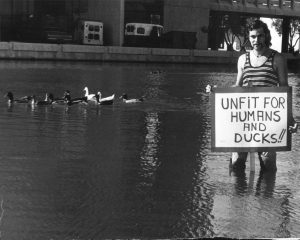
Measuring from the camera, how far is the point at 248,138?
759 centimetres

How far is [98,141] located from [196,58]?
43.2m

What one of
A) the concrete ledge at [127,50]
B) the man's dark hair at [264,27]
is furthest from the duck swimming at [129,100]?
the concrete ledge at [127,50]

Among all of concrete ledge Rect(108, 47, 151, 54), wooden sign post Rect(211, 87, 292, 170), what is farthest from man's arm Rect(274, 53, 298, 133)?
concrete ledge Rect(108, 47, 151, 54)

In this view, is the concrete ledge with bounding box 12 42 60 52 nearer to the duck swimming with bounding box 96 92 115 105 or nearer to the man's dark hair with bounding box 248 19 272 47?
the duck swimming with bounding box 96 92 115 105

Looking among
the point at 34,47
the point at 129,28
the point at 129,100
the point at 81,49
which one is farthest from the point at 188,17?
the point at 129,100

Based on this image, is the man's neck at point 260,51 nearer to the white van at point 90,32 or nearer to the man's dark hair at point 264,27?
the man's dark hair at point 264,27

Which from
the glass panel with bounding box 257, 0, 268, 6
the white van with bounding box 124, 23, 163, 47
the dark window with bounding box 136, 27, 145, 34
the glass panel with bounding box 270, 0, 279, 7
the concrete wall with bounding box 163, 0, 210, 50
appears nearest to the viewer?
the white van with bounding box 124, 23, 163, 47

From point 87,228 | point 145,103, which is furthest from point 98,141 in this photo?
point 145,103

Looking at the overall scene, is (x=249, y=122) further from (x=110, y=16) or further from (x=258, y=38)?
(x=110, y=16)

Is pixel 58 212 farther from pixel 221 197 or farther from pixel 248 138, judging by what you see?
pixel 248 138

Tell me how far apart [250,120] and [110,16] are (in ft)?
179

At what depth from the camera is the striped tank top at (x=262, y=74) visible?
24.4ft

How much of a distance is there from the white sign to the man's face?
21.8 inches

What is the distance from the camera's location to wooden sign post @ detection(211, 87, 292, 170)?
7547 mm
